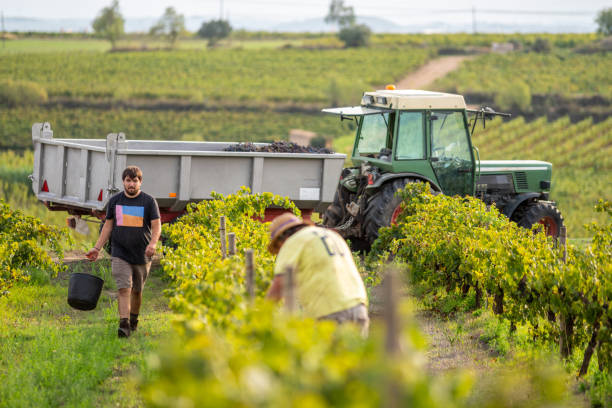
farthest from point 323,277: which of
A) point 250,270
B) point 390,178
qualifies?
point 390,178

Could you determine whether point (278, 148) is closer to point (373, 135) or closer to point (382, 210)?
point (373, 135)

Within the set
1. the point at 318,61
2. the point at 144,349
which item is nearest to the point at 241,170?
the point at 144,349

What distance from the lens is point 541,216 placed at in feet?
38.5

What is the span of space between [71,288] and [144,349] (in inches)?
64.8

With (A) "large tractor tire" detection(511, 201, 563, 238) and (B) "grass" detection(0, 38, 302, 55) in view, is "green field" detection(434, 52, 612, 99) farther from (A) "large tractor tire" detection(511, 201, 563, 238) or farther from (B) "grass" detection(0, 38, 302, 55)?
(A) "large tractor tire" detection(511, 201, 563, 238)

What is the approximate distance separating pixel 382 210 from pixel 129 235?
4166mm

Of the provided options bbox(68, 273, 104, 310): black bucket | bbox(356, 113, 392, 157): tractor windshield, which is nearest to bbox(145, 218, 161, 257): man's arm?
bbox(68, 273, 104, 310): black bucket

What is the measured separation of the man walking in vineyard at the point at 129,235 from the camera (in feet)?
22.3

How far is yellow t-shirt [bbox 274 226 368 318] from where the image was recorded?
411 cm

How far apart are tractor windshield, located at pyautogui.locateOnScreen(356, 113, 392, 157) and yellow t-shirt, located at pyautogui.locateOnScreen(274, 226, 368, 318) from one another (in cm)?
686

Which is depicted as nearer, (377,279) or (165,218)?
(377,279)

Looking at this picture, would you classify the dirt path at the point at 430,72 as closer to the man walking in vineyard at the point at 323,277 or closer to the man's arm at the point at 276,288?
the man walking in vineyard at the point at 323,277

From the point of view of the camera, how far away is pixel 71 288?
758 cm

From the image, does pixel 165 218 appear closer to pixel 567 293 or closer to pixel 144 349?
pixel 144 349
